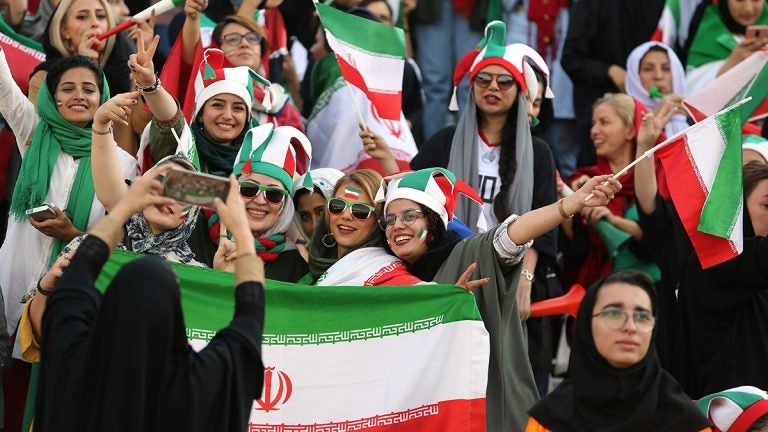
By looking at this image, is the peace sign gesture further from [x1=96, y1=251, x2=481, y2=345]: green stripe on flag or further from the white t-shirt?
the white t-shirt

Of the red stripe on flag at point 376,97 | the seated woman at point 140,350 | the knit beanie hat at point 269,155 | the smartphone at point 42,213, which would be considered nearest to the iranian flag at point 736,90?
the red stripe on flag at point 376,97

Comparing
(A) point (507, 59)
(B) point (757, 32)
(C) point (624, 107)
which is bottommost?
(A) point (507, 59)

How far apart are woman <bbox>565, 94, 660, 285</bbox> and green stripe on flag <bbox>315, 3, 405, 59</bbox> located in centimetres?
149

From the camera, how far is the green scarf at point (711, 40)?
35.7 feet

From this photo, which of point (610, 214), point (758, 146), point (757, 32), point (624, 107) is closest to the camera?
point (758, 146)

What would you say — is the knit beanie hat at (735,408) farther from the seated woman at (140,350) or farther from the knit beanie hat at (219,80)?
the knit beanie hat at (219,80)

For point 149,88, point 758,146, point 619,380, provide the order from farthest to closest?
point 758,146, point 149,88, point 619,380

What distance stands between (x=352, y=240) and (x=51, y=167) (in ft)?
5.41

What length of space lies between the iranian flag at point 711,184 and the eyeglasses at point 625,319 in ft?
5.30

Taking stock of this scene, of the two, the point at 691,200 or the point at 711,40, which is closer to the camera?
the point at 691,200

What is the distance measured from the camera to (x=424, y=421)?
6.81m

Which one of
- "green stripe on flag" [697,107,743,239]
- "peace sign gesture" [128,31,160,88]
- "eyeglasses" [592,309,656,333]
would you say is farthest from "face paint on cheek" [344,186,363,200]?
"eyeglasses" [592,309,656,333]

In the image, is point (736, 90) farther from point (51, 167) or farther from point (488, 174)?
point (51, 167)

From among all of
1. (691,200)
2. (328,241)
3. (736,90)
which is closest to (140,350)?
(328,241)
